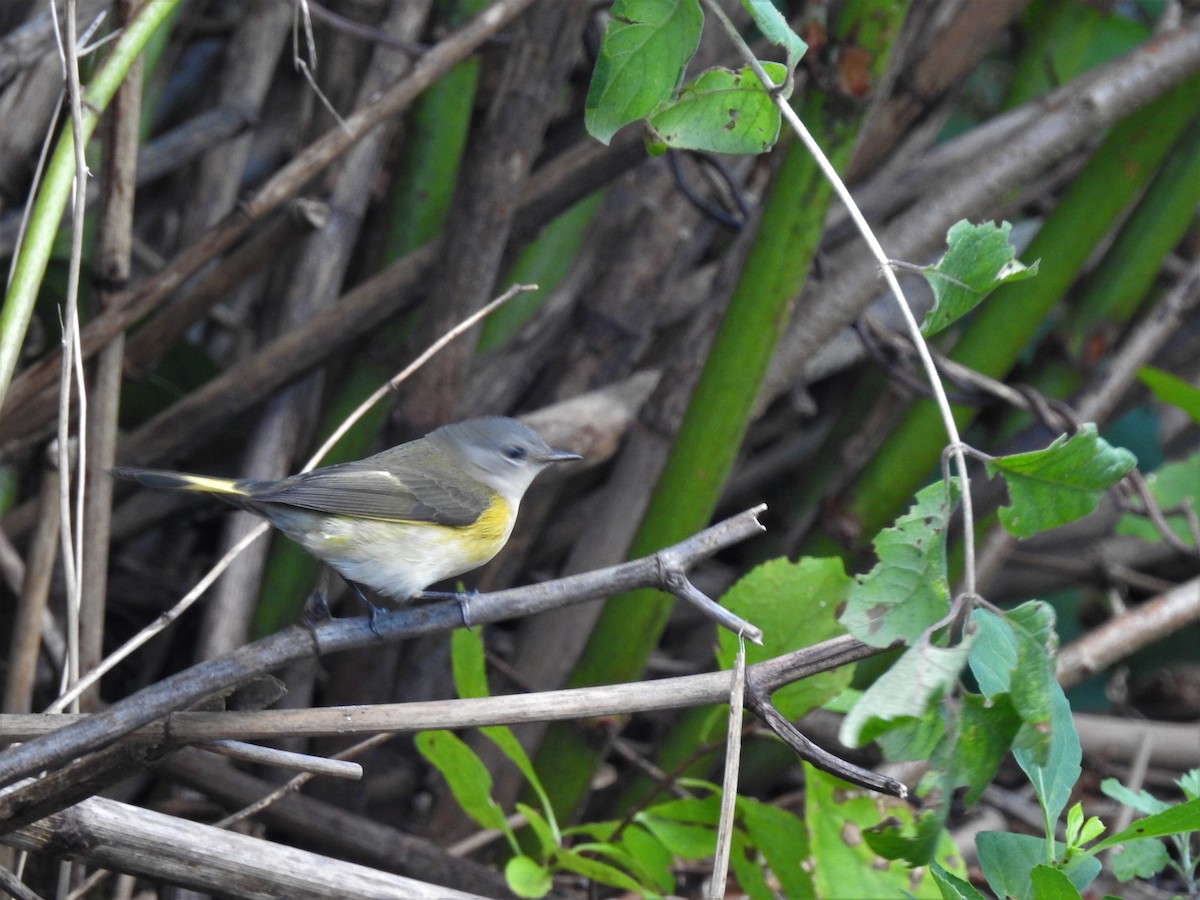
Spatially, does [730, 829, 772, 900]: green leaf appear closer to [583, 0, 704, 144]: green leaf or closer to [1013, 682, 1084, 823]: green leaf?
[1013, 682, 1084, 823]: green leaf

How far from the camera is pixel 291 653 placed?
4.45 feet

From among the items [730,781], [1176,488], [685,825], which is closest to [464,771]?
[685,825]

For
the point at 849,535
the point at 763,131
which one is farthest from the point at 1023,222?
the point at 763,131

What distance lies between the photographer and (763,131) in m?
1.28

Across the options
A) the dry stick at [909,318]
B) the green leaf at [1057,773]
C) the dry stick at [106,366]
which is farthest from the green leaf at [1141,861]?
the dry stick at [106,366]

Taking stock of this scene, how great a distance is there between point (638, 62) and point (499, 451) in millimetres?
1039

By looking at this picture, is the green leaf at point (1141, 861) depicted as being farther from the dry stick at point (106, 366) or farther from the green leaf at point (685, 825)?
the dry stick at point (106, 366)

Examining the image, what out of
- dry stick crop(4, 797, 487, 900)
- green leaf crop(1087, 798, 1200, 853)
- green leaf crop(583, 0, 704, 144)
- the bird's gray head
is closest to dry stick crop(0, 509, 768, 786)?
dry stick crop(4, 797, 487, 900)

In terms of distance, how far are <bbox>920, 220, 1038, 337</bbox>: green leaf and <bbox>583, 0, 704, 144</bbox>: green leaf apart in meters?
0.37

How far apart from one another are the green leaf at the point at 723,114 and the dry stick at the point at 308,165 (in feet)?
3.47

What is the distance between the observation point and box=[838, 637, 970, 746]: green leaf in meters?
0.91

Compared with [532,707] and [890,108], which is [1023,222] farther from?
[532,707]

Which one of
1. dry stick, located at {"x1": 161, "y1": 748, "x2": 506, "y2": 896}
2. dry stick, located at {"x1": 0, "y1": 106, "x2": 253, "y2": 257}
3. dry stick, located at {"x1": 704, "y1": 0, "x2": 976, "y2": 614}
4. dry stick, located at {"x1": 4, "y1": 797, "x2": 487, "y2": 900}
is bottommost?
dry stick, located at {"x1": 161, "y1": 748, "x2": 506, "y2": 896}

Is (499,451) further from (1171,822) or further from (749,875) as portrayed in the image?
(1171,822)
